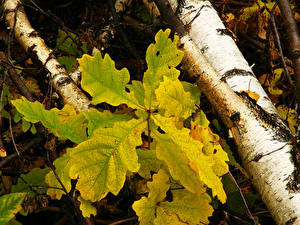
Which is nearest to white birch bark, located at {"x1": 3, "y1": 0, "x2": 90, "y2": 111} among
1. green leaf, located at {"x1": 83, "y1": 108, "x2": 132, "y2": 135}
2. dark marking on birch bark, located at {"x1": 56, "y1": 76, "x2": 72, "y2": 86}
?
dark marking on birch bark, located at {"x1": 56, "y1": 76, "x2": 72, "y2": 86}

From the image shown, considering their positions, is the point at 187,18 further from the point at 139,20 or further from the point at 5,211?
the point at 5,211

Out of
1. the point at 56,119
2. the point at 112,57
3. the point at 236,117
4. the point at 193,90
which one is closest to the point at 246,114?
the point at 236,117

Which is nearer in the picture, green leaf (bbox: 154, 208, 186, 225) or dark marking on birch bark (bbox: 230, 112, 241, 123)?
green leaf (bbox: 154, 208, 186, 225)

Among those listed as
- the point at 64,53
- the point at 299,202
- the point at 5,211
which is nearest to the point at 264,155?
the point at 299,202

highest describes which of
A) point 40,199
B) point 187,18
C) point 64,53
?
Answer: point 187,18

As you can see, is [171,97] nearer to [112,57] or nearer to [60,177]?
[60,177]

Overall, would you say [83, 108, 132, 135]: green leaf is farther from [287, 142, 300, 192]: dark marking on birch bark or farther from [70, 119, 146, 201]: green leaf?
[287, 142, 300, 192]: dark marking on birch bark
